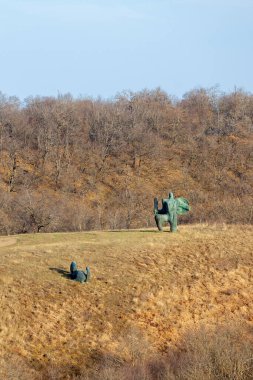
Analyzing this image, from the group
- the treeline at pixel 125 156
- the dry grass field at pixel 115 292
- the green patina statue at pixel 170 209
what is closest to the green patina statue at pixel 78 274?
the dry grass field at pixel 115 292

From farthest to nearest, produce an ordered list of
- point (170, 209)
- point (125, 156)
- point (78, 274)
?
point (125, 156) < point (170, 209) < point (78, 274)

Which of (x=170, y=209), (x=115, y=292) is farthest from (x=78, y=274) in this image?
(x=170, y=209)

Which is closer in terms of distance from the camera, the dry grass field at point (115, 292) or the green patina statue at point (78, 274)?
the dry grass field at point (115, 292)

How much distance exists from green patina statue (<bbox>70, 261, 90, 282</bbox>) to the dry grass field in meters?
0.33

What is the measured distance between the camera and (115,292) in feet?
93.2

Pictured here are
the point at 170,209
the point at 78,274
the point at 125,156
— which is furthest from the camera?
the point at 125,156

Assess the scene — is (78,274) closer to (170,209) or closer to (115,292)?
(115,292)

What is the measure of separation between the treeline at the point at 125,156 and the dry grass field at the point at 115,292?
24.9 m

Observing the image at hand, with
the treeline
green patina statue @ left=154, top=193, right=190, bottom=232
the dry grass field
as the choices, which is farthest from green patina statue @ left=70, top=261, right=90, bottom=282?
the treeline

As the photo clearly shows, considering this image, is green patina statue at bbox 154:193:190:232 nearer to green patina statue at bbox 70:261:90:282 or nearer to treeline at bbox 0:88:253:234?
green patina statue at bbox 70:261:90:282

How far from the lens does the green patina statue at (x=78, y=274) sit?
28328 millimetres

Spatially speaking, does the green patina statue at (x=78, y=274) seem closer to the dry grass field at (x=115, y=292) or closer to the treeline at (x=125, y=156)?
the dry grass field at (x=115, y=292)

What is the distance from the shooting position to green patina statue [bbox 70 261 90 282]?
28328mm

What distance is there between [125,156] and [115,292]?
191ft
